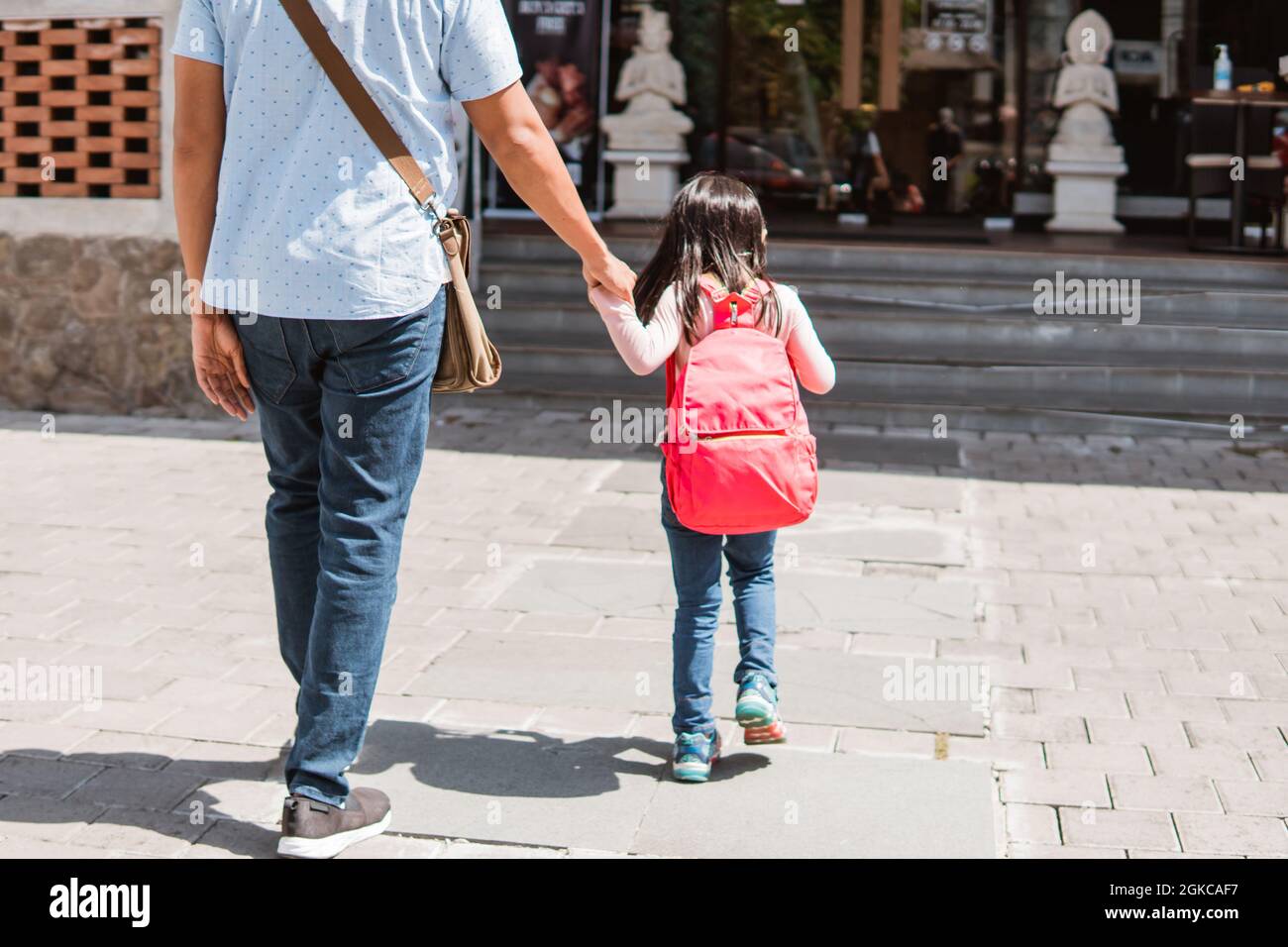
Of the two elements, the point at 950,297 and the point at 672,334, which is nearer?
the point at 672,334

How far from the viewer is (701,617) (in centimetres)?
374

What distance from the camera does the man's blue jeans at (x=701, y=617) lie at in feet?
12.2

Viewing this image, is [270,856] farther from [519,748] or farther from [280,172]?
[280,172]

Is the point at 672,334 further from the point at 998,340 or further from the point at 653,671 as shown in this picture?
the point at 998,340

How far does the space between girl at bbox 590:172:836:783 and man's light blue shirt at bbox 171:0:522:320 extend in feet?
2.47

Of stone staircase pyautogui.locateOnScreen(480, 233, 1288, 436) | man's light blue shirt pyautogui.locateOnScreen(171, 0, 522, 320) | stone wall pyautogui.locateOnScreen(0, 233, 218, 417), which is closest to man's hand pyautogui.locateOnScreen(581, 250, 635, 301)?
man's light blue shirt pyautogui.locateOnScreen(171, 0, 522, 320)

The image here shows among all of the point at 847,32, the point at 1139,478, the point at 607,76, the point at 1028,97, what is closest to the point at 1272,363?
the point at 1139,478

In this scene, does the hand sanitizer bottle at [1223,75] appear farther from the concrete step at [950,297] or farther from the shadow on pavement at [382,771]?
the shadow on pavement at [382,771]

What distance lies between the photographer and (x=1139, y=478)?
24.1 feet

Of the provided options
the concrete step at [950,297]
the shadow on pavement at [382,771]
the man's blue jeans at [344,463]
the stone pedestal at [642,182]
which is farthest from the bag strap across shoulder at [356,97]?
the stone pedestal at [642,182]

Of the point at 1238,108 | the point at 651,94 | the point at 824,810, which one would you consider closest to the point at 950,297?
the point at 1238,108

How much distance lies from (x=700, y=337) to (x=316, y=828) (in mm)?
1426

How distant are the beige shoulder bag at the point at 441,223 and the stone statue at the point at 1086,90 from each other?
458 inches

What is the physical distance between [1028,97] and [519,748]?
12028 millimetres
